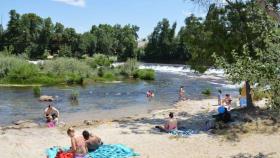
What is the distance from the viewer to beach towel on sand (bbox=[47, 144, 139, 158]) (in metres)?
17.8

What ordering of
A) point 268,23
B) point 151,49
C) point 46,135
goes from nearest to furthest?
point 268,23 → point 46,135 → point 151,49

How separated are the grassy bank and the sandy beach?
37.2 meters

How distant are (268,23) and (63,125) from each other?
14583 millimetres

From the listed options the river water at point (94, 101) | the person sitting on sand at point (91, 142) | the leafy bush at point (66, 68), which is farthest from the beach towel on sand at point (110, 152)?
the leafy bush at point (66, 68)

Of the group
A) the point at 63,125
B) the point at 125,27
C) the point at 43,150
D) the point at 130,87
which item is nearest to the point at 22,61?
the point at 130,87

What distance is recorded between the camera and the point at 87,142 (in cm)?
1850

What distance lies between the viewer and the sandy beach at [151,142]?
60.4 ft

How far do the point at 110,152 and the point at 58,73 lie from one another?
5111cm

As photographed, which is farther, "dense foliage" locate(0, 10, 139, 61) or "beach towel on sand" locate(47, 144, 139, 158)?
"dense foliage" locate(0, 10, 139, 61)

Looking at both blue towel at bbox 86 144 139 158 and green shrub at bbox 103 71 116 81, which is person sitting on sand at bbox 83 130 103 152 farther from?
green shrub at bbox 103 71 116 81

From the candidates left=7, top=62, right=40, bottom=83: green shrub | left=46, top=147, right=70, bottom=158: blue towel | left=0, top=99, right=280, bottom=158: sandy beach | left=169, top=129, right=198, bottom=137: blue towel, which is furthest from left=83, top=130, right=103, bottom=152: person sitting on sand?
left=7, top=62, right=40, bottom=83: green shrub

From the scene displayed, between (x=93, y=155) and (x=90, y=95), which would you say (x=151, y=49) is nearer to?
(x=90, y=95)

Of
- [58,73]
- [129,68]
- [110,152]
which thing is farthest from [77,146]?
[129,68]

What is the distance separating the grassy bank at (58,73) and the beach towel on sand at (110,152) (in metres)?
42.7
